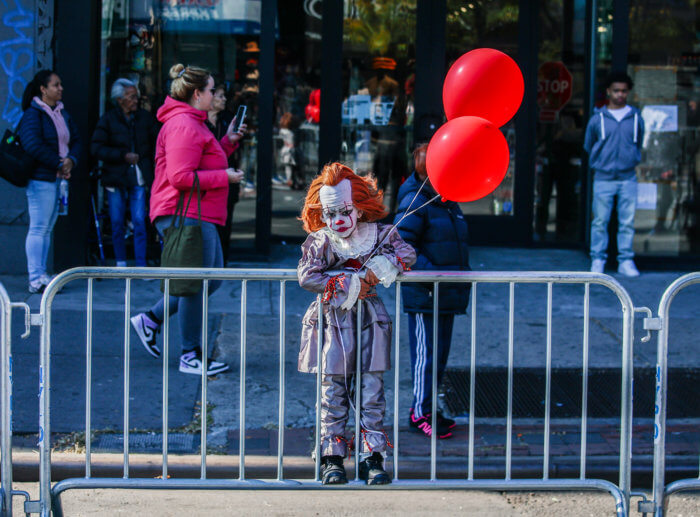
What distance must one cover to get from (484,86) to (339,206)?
892mm

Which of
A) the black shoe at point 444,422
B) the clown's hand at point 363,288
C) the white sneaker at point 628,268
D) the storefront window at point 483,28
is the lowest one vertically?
the black shoe at point 444,422

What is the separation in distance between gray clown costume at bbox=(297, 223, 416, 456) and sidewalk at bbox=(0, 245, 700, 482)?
73 cm

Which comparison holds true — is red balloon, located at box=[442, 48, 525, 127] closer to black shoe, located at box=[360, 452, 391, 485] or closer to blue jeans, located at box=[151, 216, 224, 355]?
black shoe, located at box=[360, 452, 391, 485]

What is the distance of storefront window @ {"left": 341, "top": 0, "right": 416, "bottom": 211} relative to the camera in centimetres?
1094

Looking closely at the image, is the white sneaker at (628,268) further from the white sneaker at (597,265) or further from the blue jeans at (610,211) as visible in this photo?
the white sneaker at (597,265)

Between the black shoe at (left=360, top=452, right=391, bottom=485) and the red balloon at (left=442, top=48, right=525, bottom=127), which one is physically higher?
the red balloon at (left=442, top=48, right=525, bottom=127)

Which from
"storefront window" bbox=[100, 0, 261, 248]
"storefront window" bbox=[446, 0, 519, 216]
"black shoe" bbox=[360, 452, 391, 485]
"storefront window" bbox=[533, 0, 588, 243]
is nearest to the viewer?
"black shoe" bbox=[360, 452, 391, 485]

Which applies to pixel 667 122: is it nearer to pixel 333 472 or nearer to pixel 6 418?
pixel 333 472

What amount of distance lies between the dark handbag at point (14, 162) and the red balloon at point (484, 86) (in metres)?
4.98

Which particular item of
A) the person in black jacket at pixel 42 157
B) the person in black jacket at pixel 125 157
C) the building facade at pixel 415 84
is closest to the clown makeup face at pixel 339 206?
the person in black jacket at pixel 42 157

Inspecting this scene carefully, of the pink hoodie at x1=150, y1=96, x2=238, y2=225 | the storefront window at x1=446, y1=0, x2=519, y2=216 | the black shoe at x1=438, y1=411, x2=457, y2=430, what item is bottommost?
the black shoe at x1=438, y1=411, x2=457, y2=430

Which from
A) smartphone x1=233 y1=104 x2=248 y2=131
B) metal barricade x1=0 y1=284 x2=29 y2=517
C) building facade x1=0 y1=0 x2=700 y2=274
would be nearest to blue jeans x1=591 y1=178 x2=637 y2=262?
building facade x1=0 y1=0 x2=700 y2=274

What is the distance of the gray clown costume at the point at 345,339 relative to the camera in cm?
468

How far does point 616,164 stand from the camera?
10.0 m
